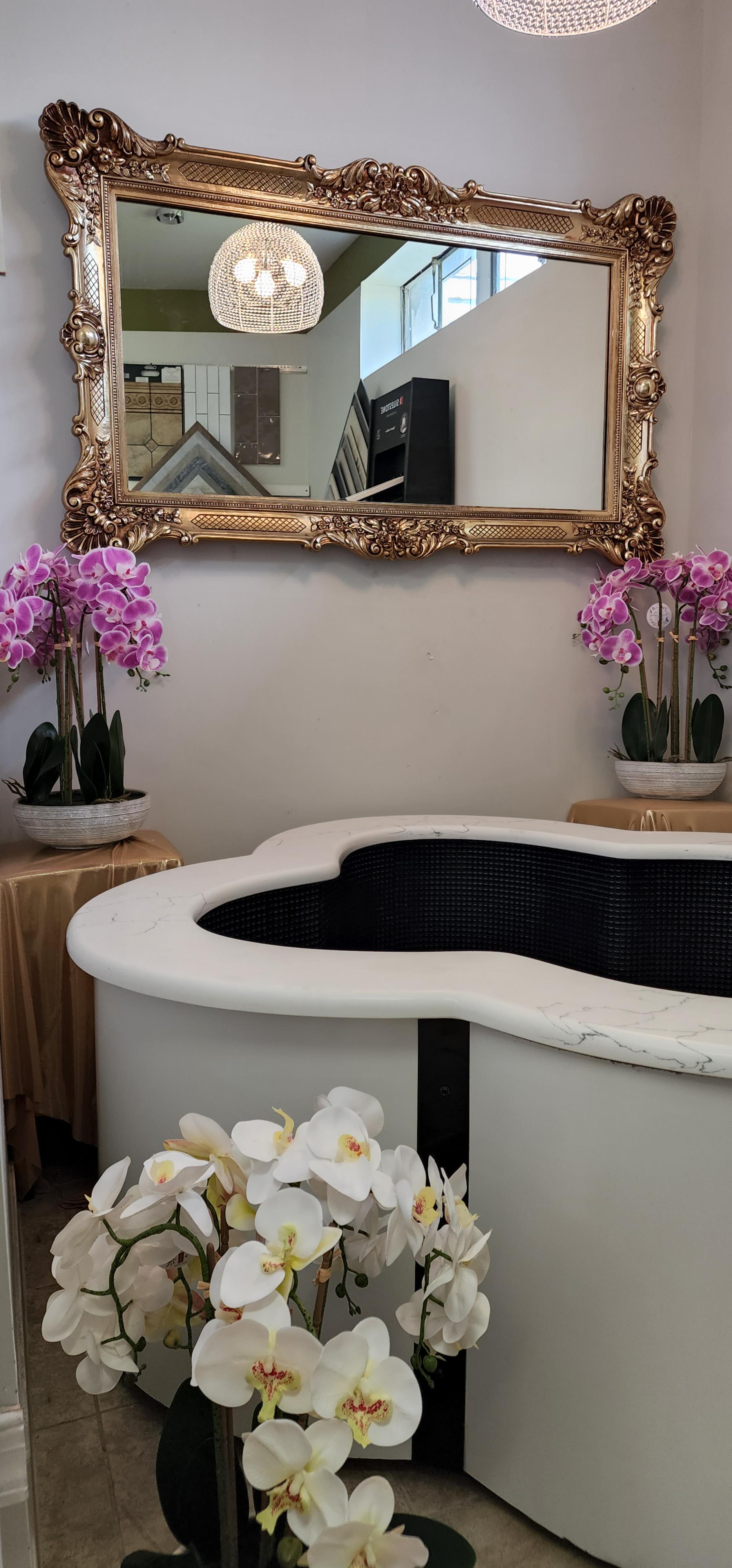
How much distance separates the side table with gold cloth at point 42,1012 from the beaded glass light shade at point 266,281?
1.42m

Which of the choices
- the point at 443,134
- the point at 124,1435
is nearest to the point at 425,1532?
the point at 124,1435

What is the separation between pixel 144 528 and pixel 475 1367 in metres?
1.88

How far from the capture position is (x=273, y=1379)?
653 millimetres

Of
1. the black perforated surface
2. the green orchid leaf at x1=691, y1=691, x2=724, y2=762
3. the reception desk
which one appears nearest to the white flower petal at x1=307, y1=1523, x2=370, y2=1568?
the reception desk

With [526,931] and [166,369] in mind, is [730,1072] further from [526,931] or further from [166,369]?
[166,369]

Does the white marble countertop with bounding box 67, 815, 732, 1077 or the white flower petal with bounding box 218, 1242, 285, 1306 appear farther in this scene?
the white marble countertop with bounding box 67, 815, 732, 1077

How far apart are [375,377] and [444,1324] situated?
2256 millimetres

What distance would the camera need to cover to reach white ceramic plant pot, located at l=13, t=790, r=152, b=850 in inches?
77.6

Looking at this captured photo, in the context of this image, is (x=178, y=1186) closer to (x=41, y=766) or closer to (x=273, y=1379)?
(x=273, y=1379)

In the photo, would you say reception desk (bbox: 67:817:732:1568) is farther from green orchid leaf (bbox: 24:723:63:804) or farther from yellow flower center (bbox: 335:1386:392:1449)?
green orchid leaf (bbox: 24:723:63:804)

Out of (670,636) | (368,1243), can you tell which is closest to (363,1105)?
(368,1243)

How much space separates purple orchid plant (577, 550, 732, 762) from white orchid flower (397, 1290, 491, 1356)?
6.47ft

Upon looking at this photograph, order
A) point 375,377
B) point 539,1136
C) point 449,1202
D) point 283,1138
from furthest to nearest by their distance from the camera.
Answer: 1. point 375,377
2. point 539,1136
3. point 449,1202
4. point 283,1138

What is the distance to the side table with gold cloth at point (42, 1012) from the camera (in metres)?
1.81
